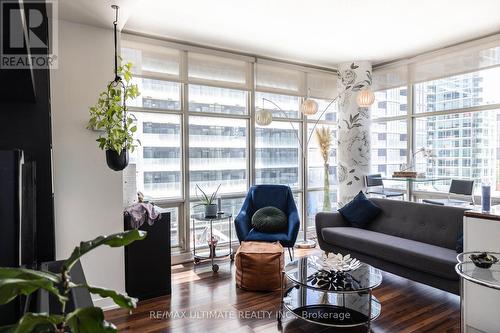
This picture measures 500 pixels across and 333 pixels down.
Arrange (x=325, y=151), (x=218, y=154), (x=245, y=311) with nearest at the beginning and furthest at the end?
(x=245, y=311) → (x=218, y=154) → (x=325, y=151)

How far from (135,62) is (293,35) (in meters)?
1.99

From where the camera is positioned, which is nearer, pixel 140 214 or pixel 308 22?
pixel 140 214

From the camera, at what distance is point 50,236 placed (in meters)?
2.25

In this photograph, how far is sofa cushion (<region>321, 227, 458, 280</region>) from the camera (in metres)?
2.80

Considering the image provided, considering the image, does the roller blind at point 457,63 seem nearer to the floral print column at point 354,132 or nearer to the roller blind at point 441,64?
the roller blind at point 441,64

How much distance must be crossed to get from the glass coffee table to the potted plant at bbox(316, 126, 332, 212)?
2266mm

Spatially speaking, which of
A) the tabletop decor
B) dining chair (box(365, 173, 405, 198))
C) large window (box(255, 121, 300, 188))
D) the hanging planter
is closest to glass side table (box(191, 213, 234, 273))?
large window (box(255, 121, 300, 188))

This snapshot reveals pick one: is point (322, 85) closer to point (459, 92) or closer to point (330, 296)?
point (459, 92)

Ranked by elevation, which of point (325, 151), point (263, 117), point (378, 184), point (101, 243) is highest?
point (263, 117)

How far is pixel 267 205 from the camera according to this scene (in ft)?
14.2

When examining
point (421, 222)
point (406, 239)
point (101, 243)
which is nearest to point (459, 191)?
point (421, 222)

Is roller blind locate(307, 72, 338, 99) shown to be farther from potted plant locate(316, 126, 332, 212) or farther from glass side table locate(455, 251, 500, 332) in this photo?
glass side table locate(455, 251, 500, 332)

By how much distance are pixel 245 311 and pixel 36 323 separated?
2.38m

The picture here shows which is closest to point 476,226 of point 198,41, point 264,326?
point 264,326
